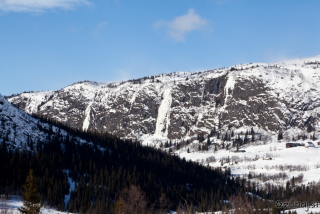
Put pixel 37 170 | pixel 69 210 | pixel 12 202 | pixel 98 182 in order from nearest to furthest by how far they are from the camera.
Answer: pixel 12 202, pixel 69 210, pixel 37 170, pixel 98 182

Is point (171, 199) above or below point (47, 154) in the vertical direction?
below

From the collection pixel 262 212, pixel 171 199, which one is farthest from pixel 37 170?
pixel 262 212

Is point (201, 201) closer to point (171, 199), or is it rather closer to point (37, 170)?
point (171, 199)

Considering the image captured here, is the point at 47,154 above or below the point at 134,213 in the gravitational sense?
above

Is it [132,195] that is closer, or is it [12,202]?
[12,202]

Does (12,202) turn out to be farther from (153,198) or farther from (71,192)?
(153,198)

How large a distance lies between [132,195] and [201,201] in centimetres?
5013

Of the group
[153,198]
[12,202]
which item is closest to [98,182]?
[153,198]

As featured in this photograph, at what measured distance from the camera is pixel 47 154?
643 feet

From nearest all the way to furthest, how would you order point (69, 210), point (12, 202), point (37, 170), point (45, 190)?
point (12, 202)
point (69, 210)
point (45, 190)
point (37, 170)

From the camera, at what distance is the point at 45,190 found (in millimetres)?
155375

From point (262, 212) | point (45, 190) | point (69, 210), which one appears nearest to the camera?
point (262, 212)

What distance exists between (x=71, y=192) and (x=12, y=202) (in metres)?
34.1

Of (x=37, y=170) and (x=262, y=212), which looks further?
(x=37, y=170)
